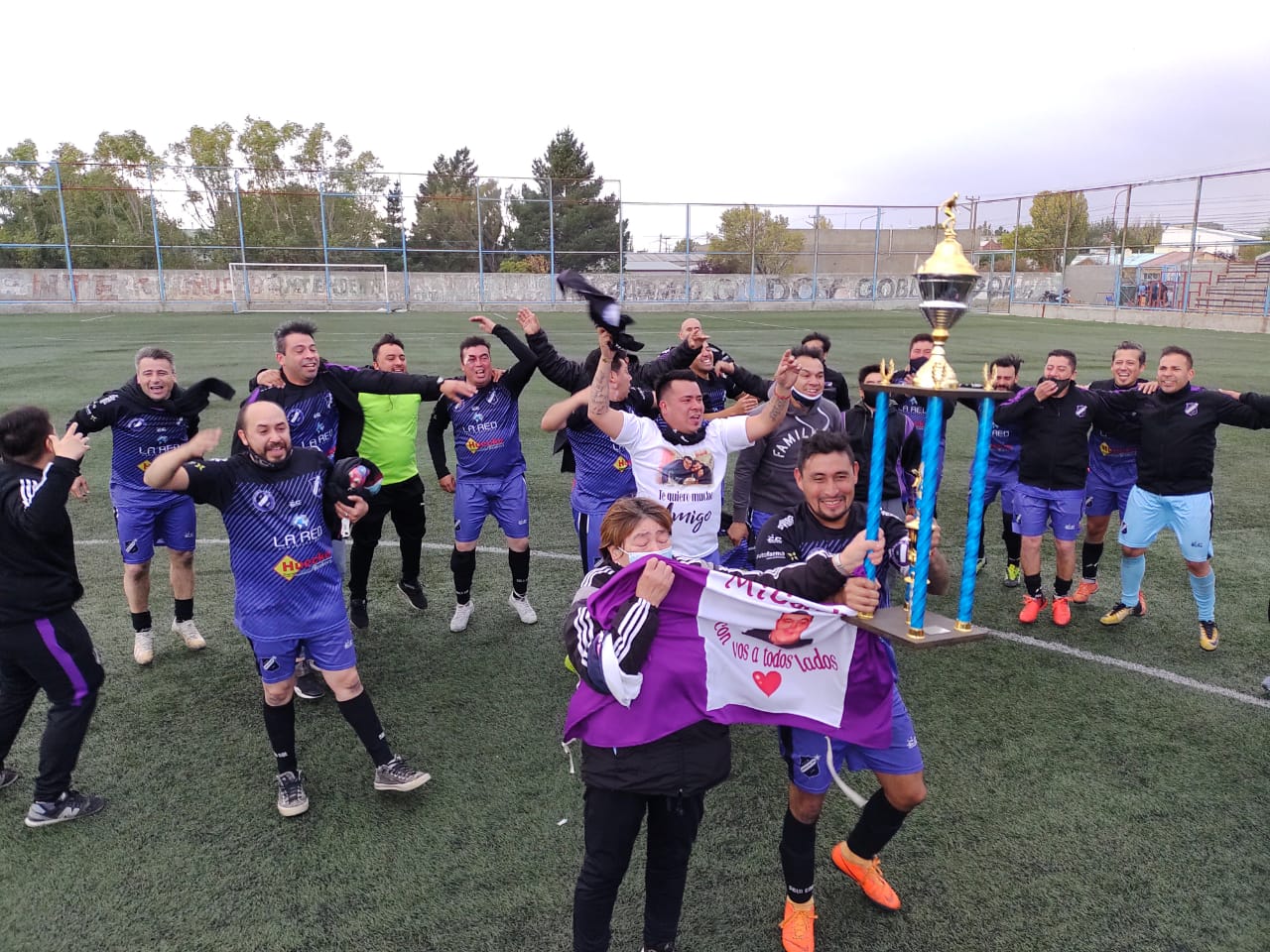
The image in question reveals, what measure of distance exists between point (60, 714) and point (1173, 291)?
40448 millimetres

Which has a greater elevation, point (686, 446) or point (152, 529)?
point (686, 446)

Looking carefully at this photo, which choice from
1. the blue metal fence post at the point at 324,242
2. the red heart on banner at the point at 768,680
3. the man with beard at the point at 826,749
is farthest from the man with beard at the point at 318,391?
the blue metal fence post at the point at 324,242

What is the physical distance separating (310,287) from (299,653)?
3614 cm

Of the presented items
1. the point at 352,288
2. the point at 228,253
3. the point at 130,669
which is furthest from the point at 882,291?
the point at 130,669

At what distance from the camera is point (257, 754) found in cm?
491

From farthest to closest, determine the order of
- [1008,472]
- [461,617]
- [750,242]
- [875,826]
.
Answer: [750,242] → [1008,472] → [461,617] → [875,826]

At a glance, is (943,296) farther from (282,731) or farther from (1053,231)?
(1053,231)

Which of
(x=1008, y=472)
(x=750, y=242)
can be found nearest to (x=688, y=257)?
(x=750, y=242)

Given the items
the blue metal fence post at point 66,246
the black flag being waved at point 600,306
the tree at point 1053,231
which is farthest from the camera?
the tree at point 1053,231

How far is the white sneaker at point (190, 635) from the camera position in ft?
20.4

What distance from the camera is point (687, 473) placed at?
4906mm

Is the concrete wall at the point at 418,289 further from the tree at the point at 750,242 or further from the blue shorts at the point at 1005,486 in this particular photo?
the blue shorts at the point at 1005,486

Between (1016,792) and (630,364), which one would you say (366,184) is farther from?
(1016,792)

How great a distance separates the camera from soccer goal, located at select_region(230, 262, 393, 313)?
36.6 m
